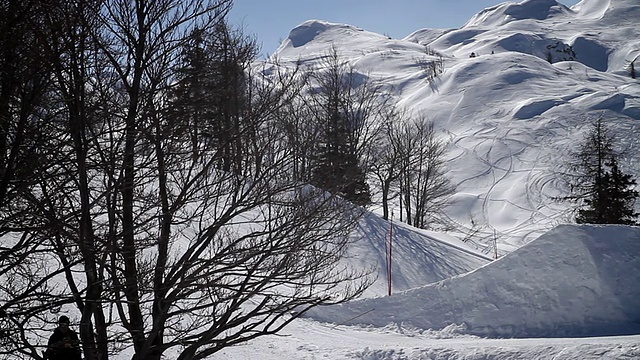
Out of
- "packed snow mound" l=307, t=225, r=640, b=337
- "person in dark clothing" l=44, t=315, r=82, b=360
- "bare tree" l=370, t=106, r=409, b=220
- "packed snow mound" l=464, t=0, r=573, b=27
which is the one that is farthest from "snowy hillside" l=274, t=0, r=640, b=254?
"packed snow mound" l=464, t=0, r=573, b=27

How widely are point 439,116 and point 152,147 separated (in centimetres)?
6992

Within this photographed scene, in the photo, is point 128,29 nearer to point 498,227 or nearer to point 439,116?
point 498,227

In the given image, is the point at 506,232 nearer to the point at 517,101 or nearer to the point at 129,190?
the point at 517,101

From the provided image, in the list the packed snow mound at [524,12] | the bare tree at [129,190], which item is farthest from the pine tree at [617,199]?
the packed snow mound at [524,12]

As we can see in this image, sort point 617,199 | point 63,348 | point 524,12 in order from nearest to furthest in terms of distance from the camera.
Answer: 1. point 63,348
2. point 617,199
3. point 524,12

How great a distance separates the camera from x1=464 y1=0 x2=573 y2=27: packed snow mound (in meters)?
164

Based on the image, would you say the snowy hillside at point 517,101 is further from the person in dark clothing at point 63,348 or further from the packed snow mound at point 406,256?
the packed snow mound at point 406,256

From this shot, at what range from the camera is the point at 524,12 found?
549 feet

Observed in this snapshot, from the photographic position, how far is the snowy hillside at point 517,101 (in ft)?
163

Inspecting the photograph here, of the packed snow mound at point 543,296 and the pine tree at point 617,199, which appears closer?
the packed snow mound at point 543,296

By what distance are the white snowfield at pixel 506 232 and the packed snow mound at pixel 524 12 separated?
61.8ft

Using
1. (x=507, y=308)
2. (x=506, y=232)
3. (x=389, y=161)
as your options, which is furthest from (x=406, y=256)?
(x=506, y=232)

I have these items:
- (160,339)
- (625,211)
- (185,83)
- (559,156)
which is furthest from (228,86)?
(559,156)

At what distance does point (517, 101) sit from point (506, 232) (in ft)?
109
